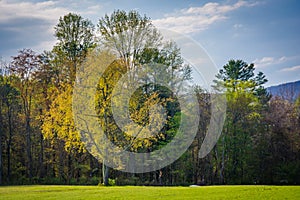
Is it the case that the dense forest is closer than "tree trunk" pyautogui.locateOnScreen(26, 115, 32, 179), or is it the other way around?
the dense forest

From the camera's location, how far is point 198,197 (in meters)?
15.1

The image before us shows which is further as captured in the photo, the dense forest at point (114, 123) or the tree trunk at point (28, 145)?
the tree trunk at point (28, 145)

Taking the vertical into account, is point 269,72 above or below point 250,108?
above

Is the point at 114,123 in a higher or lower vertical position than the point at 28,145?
higher

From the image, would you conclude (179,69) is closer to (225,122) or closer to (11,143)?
(225,122)

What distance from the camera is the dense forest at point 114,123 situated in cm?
2633

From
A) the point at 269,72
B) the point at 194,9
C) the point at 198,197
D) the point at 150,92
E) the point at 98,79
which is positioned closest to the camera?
the point at 198,197

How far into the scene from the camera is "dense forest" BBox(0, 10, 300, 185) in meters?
26.3

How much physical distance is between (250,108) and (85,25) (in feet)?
55.4

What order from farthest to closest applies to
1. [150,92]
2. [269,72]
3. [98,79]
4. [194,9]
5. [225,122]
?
1. [269,72]
2. [225,122]
3. [150,92]
4. [194,9]
5. [98,79]

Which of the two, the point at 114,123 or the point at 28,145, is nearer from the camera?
the point at 114,123

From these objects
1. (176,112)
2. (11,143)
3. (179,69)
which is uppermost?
(179,69)

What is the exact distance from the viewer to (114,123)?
26.0m

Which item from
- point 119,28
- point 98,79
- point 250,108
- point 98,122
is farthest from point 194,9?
point 250,108
